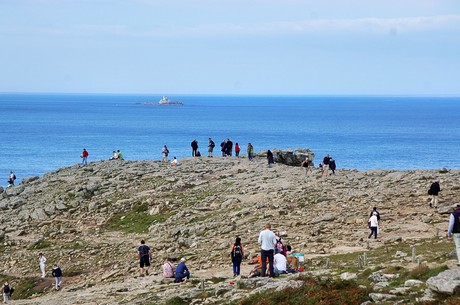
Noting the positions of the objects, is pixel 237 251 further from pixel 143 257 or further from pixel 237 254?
pixel 143 257

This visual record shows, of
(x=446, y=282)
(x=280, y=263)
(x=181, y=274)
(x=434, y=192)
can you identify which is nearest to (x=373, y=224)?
(x=434, y=192)

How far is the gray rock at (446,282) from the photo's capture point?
18922mm

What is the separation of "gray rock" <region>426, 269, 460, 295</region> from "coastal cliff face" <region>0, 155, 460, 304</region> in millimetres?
6485

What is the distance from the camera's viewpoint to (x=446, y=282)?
1922 cm

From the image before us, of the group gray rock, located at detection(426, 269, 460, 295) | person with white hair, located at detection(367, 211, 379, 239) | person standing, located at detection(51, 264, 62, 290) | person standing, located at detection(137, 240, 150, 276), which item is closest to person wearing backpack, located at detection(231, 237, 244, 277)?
person standing, located at detection(137, 240, 150, 276)

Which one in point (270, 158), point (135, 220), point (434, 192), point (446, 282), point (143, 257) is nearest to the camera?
point (446, 282)

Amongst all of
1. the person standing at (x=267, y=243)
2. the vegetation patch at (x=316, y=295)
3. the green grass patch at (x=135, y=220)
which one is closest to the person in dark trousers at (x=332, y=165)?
the green grass patch at (x=135, y=220)

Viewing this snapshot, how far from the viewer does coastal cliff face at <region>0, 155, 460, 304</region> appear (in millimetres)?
32969

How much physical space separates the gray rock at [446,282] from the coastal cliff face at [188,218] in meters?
6.49

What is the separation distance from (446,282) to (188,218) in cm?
2632

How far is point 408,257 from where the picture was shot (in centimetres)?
2678

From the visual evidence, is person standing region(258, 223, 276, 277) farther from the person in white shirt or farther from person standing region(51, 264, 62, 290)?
person standing region(51, 264, 62, 290)

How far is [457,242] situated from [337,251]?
9634 millimetres

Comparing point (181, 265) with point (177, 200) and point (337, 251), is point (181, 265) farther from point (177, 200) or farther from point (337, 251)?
point (177, 200)
